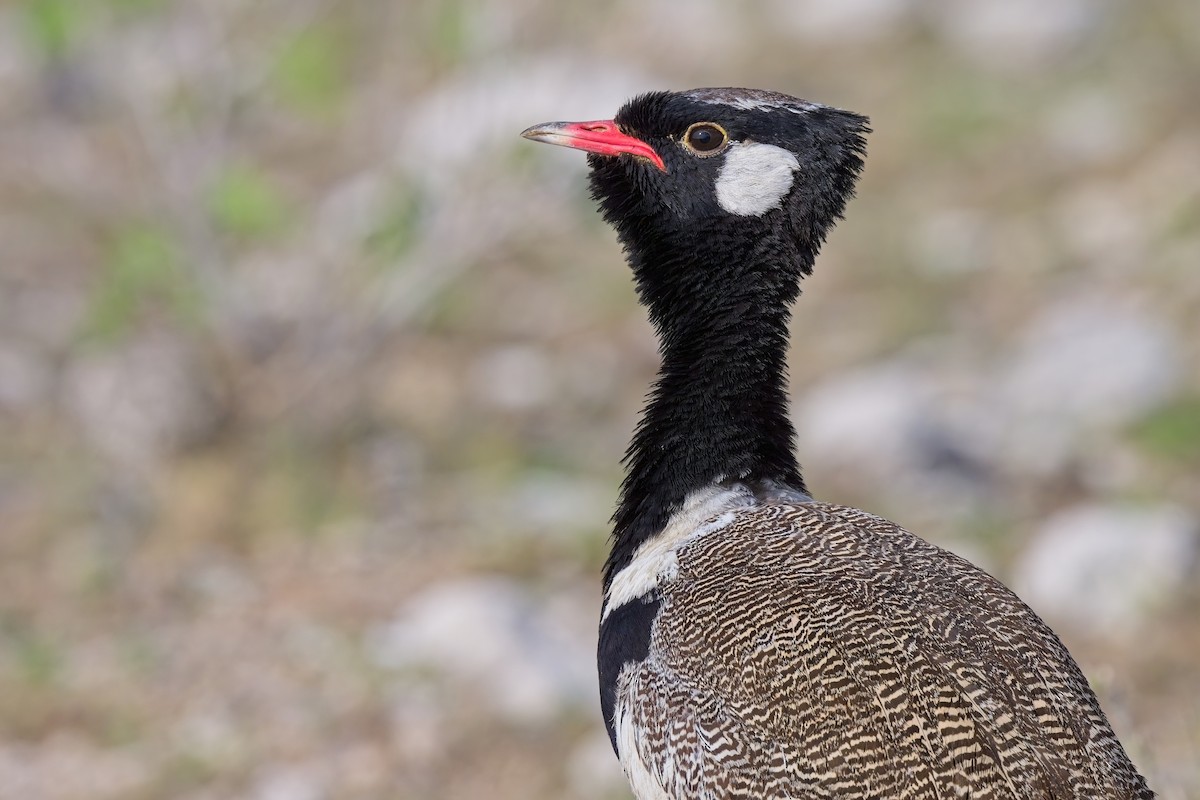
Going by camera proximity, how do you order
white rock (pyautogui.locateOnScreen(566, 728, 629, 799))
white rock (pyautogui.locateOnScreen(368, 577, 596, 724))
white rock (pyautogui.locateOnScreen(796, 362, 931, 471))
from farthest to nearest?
white rock (pyautogui.locateOnScreen(796, 362, 931, 471)) < white rock (pyautogui.locateOnScreen(368, 577, 596, 724)) < white rock (pyautogui.locateOnScreen(566, 728, 629, 799))

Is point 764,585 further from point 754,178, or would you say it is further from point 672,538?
point 754,178

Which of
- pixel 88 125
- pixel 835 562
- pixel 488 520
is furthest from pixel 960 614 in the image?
pixel 88 125

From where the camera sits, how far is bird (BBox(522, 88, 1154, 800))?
3.07 metres

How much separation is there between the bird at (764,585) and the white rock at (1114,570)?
2.73 m

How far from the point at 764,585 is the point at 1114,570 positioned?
338cm

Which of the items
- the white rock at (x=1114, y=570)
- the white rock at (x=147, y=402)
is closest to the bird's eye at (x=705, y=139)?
the white rock at (x=1114, y=570)

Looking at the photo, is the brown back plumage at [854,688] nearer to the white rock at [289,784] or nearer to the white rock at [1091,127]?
the white rock at [289,784]

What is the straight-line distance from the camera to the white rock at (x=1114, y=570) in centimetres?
626

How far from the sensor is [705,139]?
3.89 metres

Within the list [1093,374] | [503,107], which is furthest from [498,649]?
[1093,374]

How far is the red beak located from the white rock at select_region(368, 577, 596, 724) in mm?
2536

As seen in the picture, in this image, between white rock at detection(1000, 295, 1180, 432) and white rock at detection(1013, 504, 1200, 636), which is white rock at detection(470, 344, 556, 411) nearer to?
white rock at detection(1000, 295, 1180, 432)

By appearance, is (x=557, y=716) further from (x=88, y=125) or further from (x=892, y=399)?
(x=88, y=125)

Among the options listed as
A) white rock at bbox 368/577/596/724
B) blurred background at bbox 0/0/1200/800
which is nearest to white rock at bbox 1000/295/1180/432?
blurred background at bbox 0/0/1200/800
